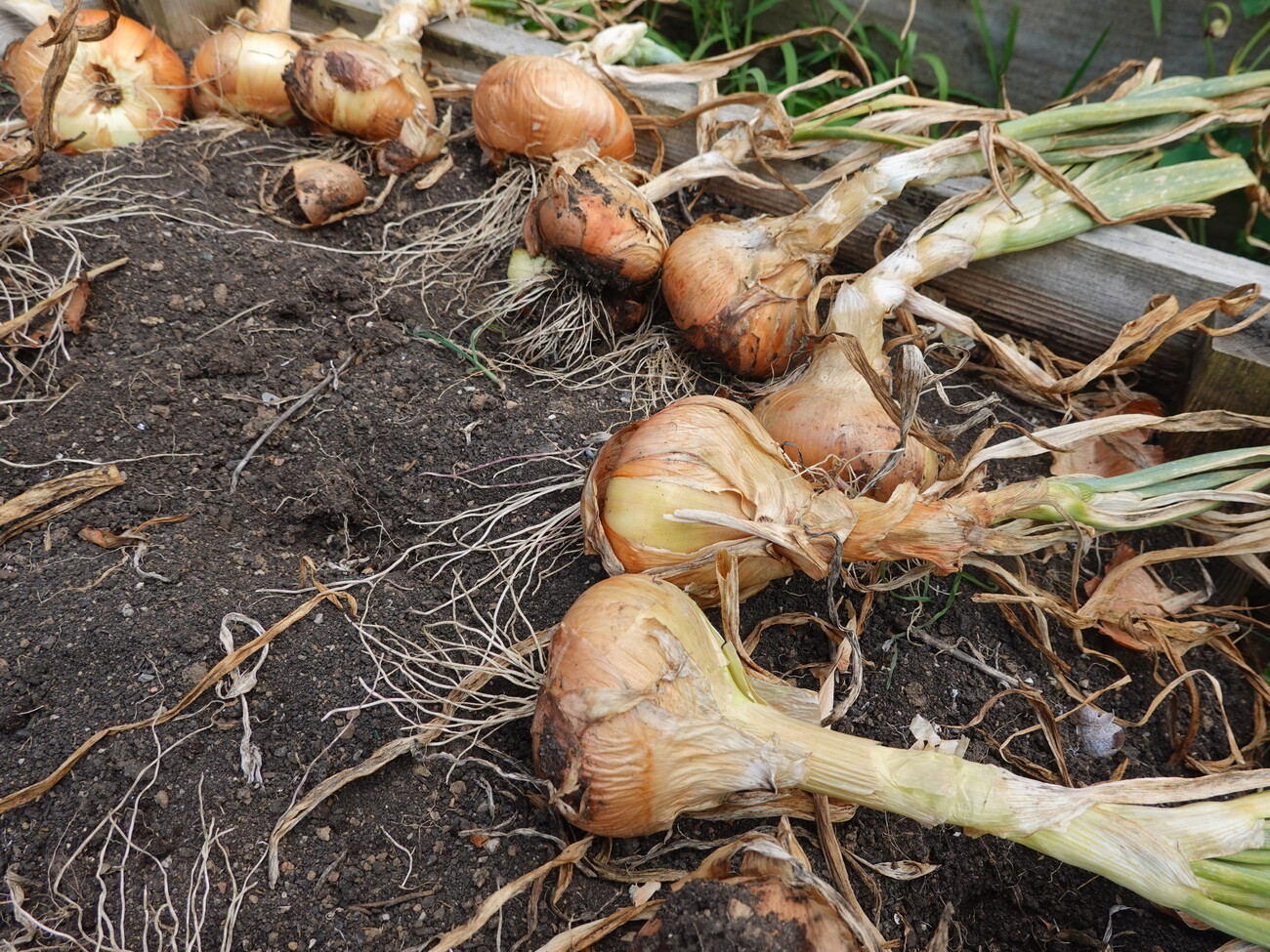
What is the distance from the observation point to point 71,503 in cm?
126

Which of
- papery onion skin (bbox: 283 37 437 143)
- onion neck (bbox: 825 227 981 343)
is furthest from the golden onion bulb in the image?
papery onion skin (bbox: 283 37 437 143)

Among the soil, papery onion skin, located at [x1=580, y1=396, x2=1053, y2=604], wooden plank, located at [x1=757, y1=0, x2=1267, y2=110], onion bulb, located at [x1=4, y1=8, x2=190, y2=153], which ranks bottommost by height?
→ the soil

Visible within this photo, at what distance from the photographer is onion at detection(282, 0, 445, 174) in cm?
182

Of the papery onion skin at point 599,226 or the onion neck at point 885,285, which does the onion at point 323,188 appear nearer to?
the papery onion skin at point 599,226

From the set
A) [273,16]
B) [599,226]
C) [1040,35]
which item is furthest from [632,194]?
[1040,35]

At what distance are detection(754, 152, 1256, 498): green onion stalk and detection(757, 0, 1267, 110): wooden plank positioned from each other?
855 millimetres

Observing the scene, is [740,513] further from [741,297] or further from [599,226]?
[599,226]

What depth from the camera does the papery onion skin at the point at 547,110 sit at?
5.67 feet

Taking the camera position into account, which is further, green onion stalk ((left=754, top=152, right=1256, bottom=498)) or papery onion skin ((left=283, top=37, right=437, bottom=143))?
papery onion skin ((left=283, top=37, right=437, bottom=143))

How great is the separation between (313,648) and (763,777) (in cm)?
63

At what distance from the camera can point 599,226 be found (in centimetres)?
155

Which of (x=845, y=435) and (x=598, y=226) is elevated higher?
(x=598, y=226)

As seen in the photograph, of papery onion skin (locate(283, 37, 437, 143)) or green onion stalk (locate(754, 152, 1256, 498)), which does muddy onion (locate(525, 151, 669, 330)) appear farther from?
papery onion skin (locate(283, 37, 437, 143))

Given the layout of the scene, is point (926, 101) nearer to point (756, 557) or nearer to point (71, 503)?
point (756, 557)
